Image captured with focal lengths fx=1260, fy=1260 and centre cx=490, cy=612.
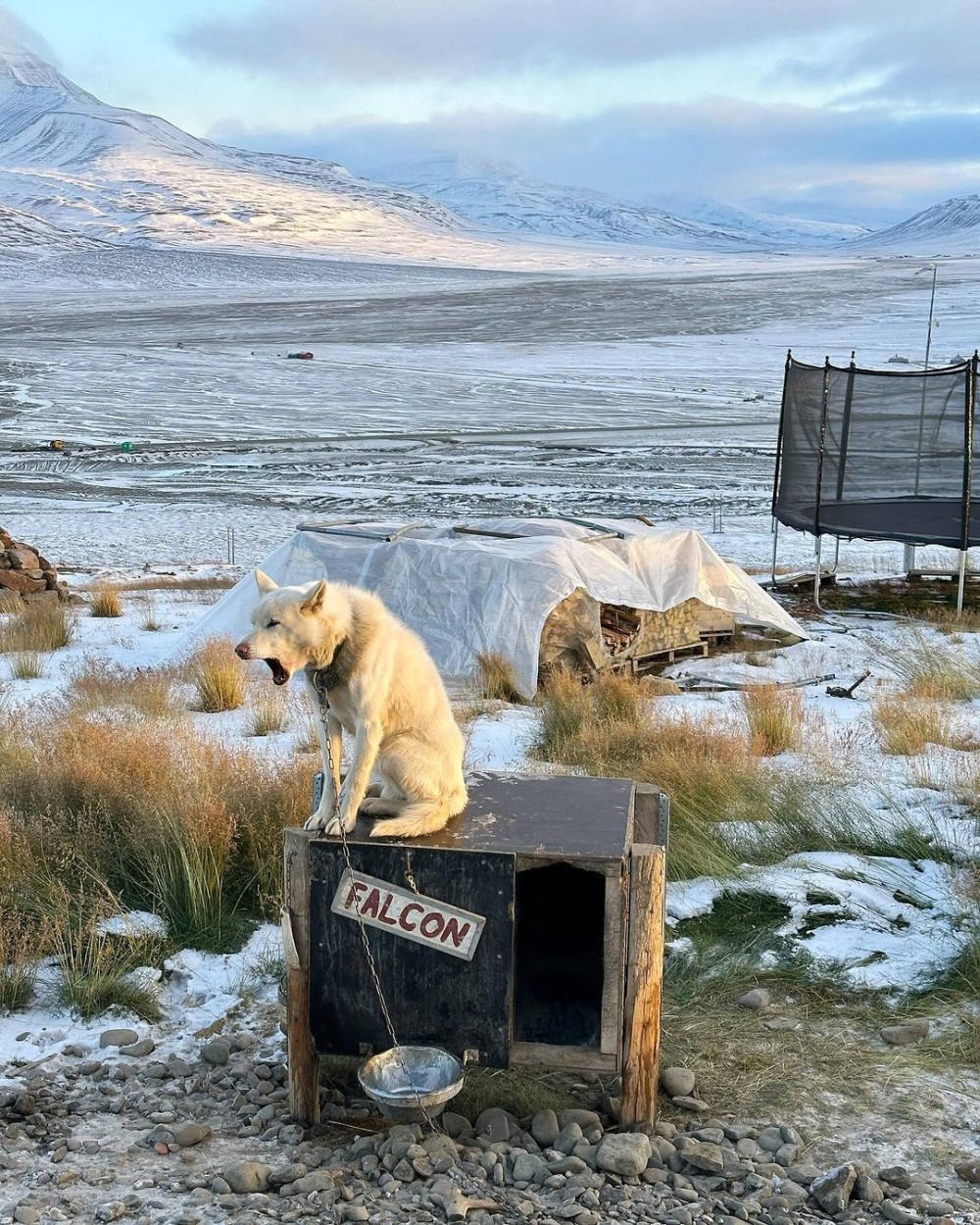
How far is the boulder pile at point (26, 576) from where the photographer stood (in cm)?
1468

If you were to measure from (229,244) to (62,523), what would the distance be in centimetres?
14102

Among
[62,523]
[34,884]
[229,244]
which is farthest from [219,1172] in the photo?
[229,244]

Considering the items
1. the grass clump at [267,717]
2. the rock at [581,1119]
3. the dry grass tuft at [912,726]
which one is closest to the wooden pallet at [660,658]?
the dry grass tuft at [912,726]

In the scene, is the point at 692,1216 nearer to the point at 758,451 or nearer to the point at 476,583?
the point at 476,583

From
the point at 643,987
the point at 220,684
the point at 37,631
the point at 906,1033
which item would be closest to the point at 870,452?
the point at 220,684

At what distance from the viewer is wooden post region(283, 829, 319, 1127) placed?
4125 millimetres

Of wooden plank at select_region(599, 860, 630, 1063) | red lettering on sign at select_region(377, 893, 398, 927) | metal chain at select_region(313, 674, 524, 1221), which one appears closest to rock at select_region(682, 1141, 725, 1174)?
wooden plank at select_region(599, 860, 630, 1063)

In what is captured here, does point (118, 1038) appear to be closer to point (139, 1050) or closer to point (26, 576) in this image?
point (139, 1050)

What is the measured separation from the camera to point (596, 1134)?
13.3 ft

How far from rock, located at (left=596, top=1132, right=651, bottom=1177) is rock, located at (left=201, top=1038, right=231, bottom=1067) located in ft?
4.66

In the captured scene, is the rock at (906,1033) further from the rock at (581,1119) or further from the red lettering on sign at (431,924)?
the red lettering on sign at (431,924)

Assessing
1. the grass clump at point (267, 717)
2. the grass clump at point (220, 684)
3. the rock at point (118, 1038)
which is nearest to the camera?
the rock at point (118, 1038)

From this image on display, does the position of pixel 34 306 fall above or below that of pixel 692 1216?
above

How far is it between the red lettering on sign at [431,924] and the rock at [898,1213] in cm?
154
